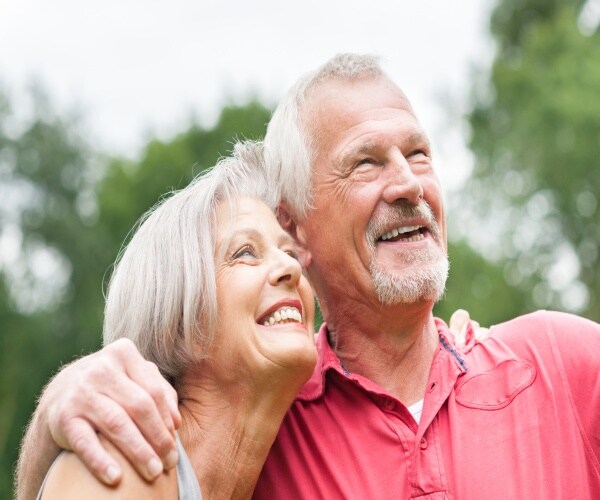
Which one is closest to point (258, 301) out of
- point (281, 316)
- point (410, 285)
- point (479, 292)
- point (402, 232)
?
point (281, 316)

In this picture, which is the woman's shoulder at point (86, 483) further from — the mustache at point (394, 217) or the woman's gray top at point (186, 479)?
the mustache at point (394, 217)

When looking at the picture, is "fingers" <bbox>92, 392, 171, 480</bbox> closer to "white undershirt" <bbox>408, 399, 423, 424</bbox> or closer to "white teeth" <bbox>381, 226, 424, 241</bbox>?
"white undershirt" <bbox>408, 399, 423, 424</bbox>

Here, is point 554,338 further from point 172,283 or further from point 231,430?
point 172,283

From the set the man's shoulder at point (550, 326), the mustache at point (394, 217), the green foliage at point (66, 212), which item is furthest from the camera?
the green foliage at point (66, 212)

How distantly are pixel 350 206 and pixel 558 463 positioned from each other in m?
1.29

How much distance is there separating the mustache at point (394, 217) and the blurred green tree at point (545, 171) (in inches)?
846

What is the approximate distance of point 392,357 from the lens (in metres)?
3.77

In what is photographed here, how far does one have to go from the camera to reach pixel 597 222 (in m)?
25.8

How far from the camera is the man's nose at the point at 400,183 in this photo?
3709mm

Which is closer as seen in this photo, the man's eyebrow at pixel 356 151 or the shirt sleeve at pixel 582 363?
the shirt sleeve at pixel 582 363

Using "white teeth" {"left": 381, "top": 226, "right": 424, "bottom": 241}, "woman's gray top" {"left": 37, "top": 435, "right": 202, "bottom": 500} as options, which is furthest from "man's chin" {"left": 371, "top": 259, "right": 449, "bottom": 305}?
"woman's gray top" {"left": 37, "top": 435, "right": 202, "bottom": 500}

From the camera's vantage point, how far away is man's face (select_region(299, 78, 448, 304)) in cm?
371

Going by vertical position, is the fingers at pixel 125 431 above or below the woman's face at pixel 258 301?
below

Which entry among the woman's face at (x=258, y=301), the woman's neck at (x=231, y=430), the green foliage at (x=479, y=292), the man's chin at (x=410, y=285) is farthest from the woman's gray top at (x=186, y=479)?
the green foliage at (x=479, y=292)
